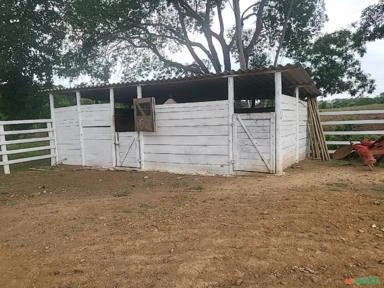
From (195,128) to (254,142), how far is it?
1552mm

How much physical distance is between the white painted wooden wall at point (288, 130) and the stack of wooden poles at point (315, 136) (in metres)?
1.67

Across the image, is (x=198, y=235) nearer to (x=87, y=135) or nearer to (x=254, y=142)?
(x=254, y=142)

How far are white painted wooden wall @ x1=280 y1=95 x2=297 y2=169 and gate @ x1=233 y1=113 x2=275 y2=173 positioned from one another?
402mm

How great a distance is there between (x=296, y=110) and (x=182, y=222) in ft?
20.5

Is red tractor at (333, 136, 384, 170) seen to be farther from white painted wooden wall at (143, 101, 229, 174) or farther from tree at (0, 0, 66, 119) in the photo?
tree at (0, 0, 66, 119)

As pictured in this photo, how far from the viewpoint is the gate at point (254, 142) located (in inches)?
291

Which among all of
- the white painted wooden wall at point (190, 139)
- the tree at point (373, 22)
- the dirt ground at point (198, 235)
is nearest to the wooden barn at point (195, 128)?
the white painted wooden wall at point (190, 139)

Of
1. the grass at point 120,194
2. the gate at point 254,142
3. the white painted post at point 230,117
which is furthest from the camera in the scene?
the white painted post at point 230,117

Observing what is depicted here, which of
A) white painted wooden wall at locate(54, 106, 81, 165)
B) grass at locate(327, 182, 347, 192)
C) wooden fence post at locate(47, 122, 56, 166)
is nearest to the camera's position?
grass at locate(327, 182, 347, 192)

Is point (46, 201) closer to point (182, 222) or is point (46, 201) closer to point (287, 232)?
point (182, 222)

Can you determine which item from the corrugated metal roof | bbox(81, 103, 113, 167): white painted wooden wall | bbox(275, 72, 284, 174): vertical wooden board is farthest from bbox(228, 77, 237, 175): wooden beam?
bbox(81, 103, 113, 167): white painted wooden wall

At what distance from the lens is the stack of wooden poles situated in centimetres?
1045

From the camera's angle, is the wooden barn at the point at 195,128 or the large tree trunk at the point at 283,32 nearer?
the wooden barn at the point at 195,128

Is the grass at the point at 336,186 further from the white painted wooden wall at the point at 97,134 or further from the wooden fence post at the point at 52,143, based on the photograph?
the wooden fence post at the point at 52,143
